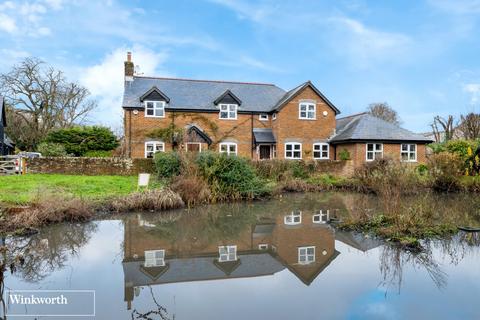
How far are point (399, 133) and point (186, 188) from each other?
2068cm

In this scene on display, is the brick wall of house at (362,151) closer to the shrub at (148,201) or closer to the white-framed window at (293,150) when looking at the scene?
the white-framed window at (293,150)

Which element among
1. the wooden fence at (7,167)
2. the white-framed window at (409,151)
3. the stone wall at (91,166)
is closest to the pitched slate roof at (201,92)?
the stone wall at (91,166)

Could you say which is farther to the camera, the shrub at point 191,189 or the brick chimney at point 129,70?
the brick chimney at point 129,70

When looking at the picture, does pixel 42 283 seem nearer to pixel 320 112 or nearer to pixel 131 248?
pixel 131 248

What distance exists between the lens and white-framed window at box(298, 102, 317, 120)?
28.9 meters

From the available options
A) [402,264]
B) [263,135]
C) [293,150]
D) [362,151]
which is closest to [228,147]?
[263,135]

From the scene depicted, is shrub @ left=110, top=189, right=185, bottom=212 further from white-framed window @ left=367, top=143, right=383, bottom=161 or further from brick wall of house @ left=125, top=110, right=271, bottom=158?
white-framed window @ left=367, top=143, right=383, bottom=161

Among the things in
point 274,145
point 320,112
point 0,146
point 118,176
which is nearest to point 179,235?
point 118,176

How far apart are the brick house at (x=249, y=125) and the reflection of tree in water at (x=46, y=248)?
16364 millimetres

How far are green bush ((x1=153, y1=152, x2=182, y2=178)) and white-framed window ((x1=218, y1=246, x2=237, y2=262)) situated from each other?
8.90 metres

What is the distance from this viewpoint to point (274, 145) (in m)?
28.8

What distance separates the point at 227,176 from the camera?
16.6 metres

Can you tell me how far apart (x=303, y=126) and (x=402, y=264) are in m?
22.2

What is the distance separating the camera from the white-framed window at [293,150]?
94.1 ft
